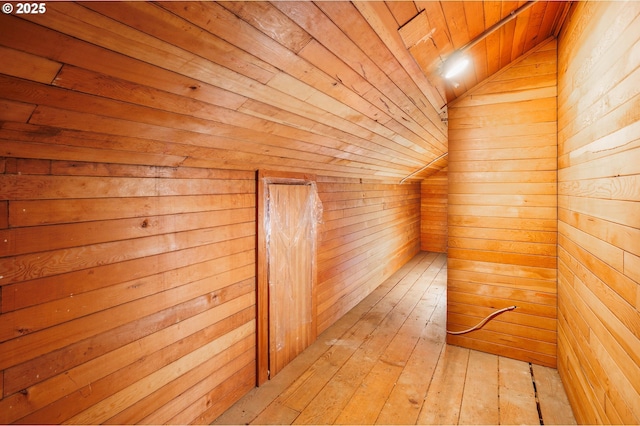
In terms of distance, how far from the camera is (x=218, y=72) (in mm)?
1293

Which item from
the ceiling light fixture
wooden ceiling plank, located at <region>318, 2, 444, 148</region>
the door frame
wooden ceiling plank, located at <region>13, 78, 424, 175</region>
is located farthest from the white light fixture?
the door frame

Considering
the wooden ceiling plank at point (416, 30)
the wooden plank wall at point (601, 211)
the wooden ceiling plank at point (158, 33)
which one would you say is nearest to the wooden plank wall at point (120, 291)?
the wooden ceiling plank at point (158, 33)

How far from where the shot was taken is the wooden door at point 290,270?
8.78ft

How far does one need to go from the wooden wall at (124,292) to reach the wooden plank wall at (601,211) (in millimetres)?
2120

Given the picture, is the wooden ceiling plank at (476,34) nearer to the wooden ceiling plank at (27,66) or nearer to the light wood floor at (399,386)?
the wooden ceiling plank at (27,66)

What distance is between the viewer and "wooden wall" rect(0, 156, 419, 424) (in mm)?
1286

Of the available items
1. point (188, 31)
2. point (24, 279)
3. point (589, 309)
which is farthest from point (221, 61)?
point (589, 309)

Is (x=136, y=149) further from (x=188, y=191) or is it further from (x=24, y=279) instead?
(x=24, y=279)

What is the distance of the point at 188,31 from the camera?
106cm

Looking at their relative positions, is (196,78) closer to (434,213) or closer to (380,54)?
(380,54)

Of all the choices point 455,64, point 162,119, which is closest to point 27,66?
point 162,119
